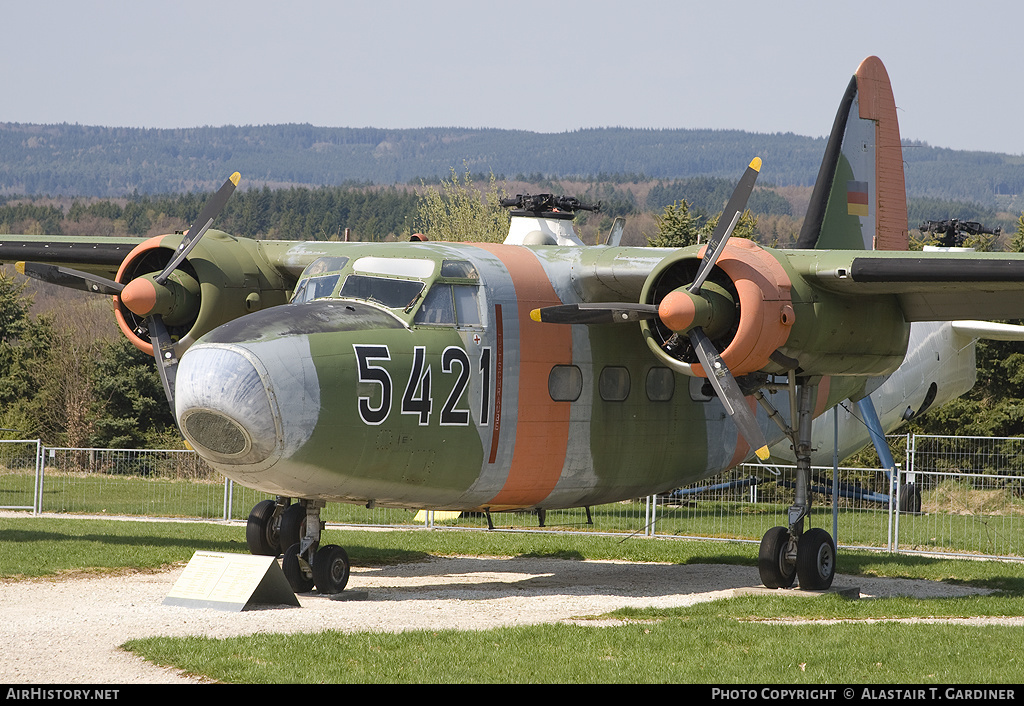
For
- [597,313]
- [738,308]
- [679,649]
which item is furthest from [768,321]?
[679,649]

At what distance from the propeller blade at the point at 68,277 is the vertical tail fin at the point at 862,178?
32.6ft

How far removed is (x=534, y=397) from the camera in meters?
14.2

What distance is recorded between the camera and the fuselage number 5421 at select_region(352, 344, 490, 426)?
41.2 ft

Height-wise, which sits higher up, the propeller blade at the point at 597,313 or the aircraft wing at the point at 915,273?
the aircraft wing at the point at 915,273

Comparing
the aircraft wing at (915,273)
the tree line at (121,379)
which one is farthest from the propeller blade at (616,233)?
the tree line at (121,379)

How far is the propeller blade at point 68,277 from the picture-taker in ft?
53.5

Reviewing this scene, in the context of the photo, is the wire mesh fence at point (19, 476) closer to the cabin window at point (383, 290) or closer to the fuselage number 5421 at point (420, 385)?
the cabin window at point (383, 290)

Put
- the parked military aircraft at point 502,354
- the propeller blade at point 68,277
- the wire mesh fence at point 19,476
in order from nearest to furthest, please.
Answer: the parked military aircraft at point 502,354 → the propeller blade at point 68,277 → the wire mesh fence at point 19,476

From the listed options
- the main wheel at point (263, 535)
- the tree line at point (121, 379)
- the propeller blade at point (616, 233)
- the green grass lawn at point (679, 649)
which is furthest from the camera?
the tree line at point (121, 379)

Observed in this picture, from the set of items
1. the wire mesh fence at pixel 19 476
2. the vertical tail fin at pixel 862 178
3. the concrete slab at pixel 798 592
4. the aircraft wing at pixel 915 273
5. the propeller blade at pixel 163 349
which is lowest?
the wire mesh fence at pixel 19 476

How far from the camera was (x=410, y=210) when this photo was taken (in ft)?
464

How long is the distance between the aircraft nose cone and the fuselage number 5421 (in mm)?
1149

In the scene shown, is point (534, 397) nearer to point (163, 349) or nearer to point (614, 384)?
point (614, 384)

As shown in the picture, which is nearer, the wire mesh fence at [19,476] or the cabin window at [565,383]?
the cabin window at [565,383]
